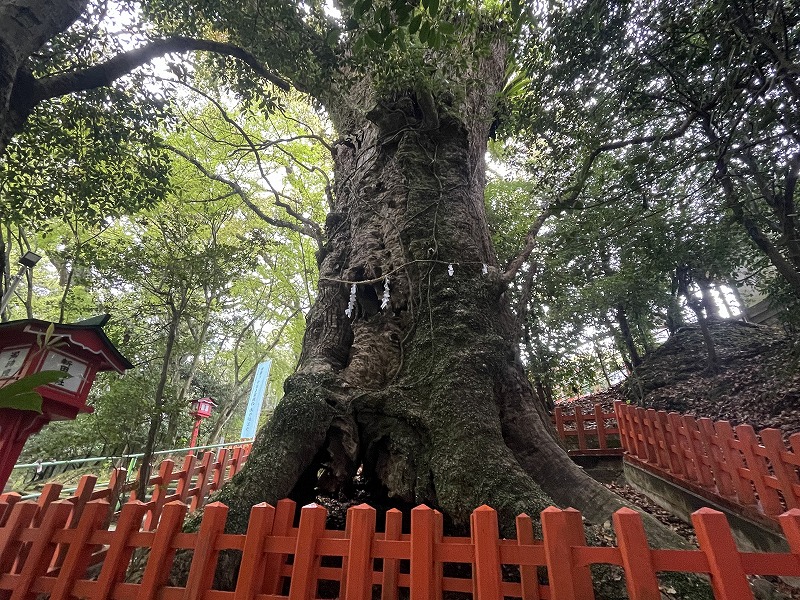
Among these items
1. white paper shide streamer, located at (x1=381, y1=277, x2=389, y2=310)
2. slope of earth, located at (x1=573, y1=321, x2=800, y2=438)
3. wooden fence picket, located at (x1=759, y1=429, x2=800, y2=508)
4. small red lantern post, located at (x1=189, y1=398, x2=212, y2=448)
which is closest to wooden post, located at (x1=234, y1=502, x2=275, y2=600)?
white paper shide streamer, located at (x1=381, y1=277, x2=389, y2=310)

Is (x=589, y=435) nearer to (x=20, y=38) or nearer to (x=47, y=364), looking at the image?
(x=47, y=364)

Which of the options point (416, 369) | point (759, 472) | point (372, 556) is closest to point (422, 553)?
point (372, 556)

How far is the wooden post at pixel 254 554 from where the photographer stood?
162cm

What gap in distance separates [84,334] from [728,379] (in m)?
10.6

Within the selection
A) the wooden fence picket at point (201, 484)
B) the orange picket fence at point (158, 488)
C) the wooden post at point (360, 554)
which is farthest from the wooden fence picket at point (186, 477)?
the wooden post at point (360, 554)

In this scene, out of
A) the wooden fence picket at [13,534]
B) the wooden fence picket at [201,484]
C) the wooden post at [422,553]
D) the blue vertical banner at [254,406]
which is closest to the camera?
the wooden post at [422,553]

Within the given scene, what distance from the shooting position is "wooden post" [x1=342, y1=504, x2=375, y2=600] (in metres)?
1.53

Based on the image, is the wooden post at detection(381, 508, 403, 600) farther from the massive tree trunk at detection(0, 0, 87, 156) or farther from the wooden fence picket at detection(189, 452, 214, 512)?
the wooden fence picket at detection(189, 452, 214, 512)

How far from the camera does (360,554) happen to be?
158 cm

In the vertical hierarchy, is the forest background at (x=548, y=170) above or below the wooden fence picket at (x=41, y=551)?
above

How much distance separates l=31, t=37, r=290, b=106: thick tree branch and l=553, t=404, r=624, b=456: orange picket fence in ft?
22.2

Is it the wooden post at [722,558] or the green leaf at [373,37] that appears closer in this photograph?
the wooden post at [722,558]

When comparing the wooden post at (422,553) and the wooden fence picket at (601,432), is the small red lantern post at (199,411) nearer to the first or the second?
the wooden fence picket at (601,432)

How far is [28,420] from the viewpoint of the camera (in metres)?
3.29
